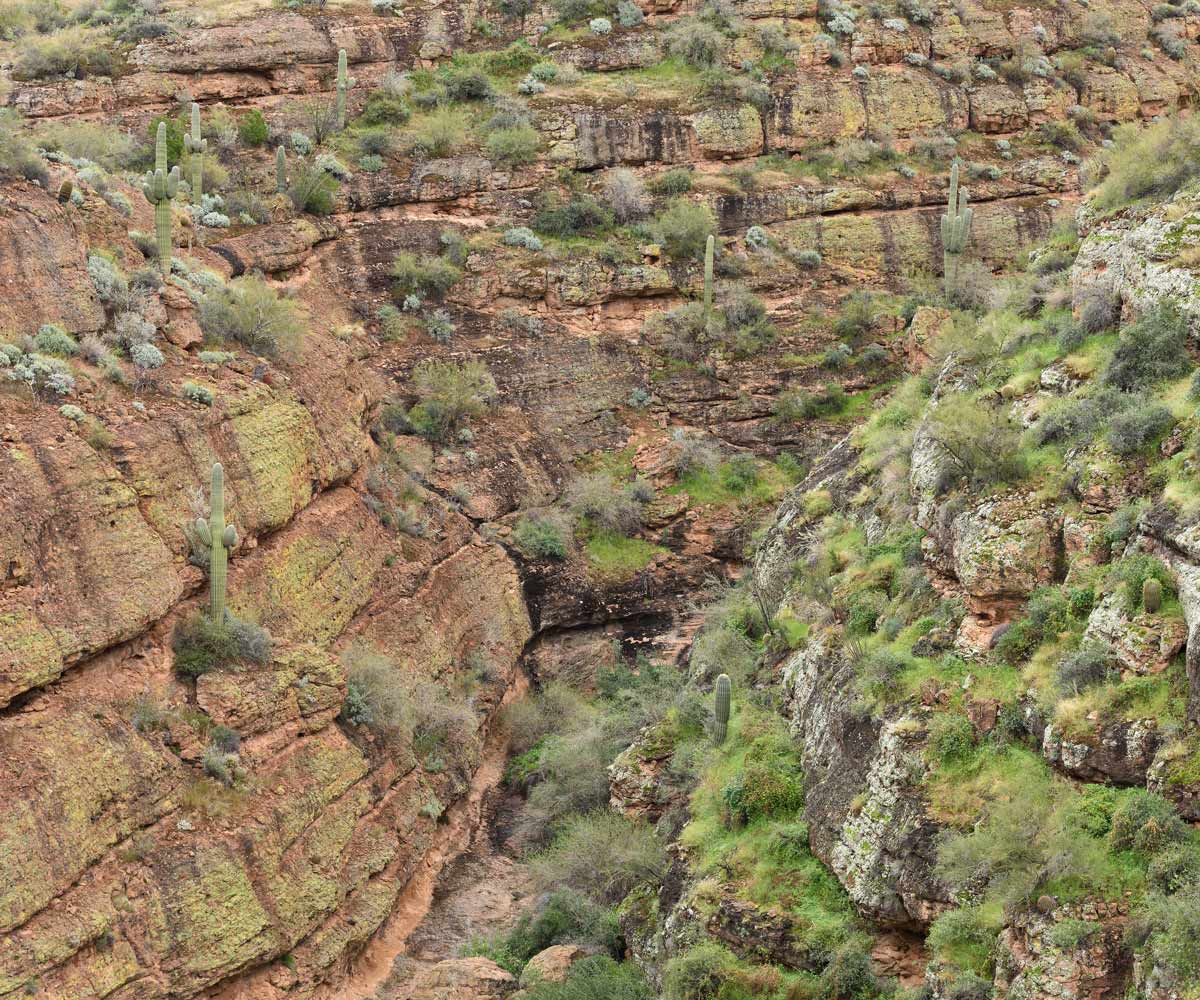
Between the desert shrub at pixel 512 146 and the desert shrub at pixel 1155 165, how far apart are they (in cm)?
2607

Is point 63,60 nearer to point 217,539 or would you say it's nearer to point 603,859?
point 217,539

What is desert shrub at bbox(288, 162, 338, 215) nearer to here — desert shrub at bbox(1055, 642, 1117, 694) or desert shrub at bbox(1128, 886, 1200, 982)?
desert shrub at bbox(1055, 642, 1117, 694)

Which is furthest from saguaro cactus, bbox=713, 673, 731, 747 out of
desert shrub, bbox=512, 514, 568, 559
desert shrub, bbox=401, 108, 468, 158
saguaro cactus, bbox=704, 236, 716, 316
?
desert shrub, bbox=401, 108, 468, 158

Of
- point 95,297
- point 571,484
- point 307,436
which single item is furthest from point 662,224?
point 95,297

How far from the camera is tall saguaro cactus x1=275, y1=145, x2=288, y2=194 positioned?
181 feet

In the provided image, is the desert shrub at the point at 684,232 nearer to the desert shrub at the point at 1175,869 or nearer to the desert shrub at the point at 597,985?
the desert shrub at the point at 597,985

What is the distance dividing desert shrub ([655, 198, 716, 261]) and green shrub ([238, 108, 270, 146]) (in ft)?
39.3

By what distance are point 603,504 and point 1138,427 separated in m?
23.9

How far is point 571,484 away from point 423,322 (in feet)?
21.5

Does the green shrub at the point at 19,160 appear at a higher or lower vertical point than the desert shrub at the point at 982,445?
higher

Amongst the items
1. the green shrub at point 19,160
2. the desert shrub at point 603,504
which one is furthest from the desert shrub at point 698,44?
the green shrub at point 19,160

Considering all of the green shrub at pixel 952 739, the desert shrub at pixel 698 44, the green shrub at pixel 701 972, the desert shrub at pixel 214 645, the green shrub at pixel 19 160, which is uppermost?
the green shrub at pixel 19 160

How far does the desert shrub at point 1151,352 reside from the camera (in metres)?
31.9

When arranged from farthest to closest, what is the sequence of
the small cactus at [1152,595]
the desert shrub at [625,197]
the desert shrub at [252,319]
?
the desert shrub at [625,197]
the desert shrub at [252,319]
the small cactus at [1152,595]
